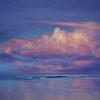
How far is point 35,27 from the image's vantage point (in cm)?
439

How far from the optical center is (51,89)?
4.53 meters

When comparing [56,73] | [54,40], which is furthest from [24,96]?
[54,40]

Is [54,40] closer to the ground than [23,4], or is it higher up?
closer to the ground

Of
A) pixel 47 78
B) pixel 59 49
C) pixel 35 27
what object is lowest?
pixel 47 78

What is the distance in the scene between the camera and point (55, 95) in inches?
171

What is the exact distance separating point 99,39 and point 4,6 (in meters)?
1.36

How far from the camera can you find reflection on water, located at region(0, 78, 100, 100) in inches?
171

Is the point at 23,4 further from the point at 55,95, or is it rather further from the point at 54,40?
the point at 55,95

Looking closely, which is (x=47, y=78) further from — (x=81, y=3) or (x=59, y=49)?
(x=81, y=3)

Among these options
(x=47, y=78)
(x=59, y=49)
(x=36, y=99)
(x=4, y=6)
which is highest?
(x=4, y=6)

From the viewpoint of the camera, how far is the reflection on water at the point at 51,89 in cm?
435

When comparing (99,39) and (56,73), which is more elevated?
(99,39)

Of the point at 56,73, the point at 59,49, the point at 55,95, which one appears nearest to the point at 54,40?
the point at 59,49

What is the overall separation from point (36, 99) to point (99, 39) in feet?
3.87
